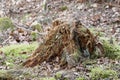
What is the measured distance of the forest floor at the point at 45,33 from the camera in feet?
19.2

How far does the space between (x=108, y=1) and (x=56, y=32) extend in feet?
19.2

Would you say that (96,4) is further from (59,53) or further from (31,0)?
(59,53)

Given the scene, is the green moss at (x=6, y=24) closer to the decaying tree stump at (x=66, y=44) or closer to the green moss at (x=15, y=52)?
the green moss at (x=15, y=52)

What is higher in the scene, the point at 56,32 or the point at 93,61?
the point at 56,32

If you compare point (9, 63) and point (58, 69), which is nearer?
point (58, 69)

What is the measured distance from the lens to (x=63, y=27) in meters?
6.39

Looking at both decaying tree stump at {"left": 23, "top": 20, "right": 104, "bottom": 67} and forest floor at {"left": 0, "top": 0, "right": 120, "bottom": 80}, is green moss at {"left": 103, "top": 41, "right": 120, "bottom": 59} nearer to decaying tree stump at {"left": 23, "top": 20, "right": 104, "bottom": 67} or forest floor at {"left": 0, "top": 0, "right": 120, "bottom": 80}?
forest floor at {"left": 0, "top": 0, "right": 120, "bottom": 80}

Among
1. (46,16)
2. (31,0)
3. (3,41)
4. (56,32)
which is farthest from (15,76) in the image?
(31,0)

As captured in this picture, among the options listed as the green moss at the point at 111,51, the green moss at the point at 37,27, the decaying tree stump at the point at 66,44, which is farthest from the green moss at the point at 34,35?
the green moss at the point at 111,51

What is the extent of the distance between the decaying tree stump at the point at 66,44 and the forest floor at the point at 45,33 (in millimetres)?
165

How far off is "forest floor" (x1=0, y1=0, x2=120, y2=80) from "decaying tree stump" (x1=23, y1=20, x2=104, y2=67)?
165mm

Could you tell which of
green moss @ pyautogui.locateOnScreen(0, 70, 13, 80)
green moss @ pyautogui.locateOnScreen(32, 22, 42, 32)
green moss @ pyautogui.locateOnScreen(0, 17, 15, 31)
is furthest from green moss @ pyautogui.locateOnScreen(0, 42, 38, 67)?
green moss @ pyautogui.locateOnScreen(0, 17, 15, 31)

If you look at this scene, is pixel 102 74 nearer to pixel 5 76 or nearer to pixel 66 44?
pixel 66 44

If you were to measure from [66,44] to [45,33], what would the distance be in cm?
348
